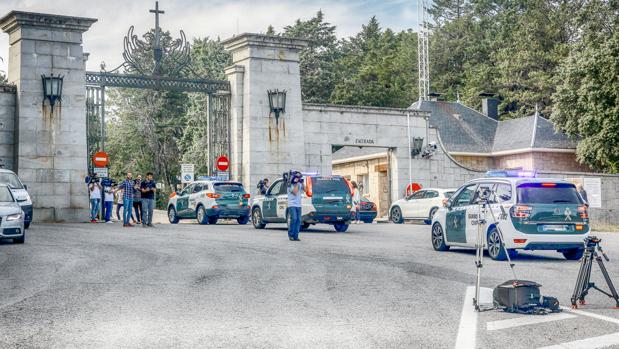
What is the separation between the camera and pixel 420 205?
3222cm

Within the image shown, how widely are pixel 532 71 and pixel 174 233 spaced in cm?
4322

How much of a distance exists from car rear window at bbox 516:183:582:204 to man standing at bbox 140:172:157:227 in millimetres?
13867

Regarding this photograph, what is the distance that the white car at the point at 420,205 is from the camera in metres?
31.5

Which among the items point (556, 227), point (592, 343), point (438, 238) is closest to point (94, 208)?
point (438, 238)

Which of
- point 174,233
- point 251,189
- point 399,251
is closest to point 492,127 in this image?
point 251,189

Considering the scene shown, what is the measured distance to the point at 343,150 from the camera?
171ft

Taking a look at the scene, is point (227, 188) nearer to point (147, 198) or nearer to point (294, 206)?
point (147, 198)

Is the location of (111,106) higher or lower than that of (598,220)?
higher

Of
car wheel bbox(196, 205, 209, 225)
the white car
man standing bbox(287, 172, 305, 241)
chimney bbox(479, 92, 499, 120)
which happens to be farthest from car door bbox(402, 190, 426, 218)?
chimney bbox(479, 92, 499, 120)

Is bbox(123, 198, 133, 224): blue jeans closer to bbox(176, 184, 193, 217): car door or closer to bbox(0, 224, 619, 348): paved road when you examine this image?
bbox(176, 184, 193, 217): car door

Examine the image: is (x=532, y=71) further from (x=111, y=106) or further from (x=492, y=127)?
(x=111, y=106)

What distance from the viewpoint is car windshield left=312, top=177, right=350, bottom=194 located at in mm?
24938

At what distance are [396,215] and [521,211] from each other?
18037 millimetres

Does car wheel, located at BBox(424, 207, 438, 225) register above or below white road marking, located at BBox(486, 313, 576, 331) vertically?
above
